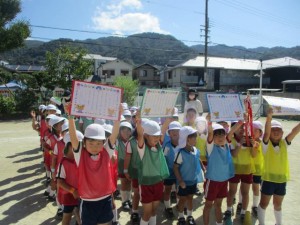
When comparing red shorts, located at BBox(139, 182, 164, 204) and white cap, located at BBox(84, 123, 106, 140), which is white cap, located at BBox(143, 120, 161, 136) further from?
white cap, located at BBox(84, 123, 106, 140)

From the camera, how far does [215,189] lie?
4566 millimetres

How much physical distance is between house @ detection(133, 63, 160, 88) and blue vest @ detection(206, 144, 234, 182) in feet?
168

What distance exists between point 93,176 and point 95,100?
942 mm

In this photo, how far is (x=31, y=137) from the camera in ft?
46.1

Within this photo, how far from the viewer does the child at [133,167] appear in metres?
4.97

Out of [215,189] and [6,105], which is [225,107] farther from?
[6,105]

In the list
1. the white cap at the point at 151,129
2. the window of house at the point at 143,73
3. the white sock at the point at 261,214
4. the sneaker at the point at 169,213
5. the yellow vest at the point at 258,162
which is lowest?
the sneaker at the point at 169,213

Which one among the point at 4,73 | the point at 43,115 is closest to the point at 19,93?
the point at 4,73

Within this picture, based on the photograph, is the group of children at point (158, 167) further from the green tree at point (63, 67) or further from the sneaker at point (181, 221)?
the green tree at point (63, 67)

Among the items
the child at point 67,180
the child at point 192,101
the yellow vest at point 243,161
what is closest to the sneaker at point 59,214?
the child at point 67,180

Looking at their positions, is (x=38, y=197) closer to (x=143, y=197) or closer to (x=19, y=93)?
(x=143, y=197)

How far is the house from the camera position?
56.1 meters

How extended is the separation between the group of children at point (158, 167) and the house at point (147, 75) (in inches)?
1995

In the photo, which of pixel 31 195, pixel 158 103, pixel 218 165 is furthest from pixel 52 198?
pixel 218 165
